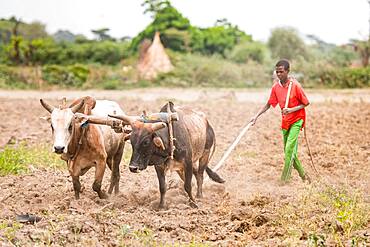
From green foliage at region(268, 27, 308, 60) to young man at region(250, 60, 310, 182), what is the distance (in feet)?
105

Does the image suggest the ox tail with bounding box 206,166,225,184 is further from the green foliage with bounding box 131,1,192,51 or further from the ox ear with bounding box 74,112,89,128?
the green foliage with bounding box 131,1,192,51

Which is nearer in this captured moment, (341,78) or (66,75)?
(341,78)

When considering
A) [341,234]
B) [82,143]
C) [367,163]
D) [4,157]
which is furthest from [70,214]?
[367,163]

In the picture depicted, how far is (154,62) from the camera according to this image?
33156mm

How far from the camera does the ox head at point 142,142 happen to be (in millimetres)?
6770

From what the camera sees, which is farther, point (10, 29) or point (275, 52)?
point (10, 29)

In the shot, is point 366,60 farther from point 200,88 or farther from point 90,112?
point 90,112

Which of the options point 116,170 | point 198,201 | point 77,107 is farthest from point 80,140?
point 198,201

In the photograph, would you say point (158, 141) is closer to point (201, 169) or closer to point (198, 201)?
point (198, 201)

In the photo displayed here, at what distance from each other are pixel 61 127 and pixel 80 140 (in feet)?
1.49

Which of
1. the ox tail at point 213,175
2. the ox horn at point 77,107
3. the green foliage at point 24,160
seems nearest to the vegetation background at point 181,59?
the green foliage at point 24,160

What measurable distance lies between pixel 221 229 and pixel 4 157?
4912 mm

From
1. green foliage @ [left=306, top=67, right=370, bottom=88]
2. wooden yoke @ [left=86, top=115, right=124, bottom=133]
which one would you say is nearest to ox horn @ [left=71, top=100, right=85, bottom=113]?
wooden yoke @ [left=86, top=115, right=124, bottom=133]

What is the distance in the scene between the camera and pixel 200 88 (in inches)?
1203
